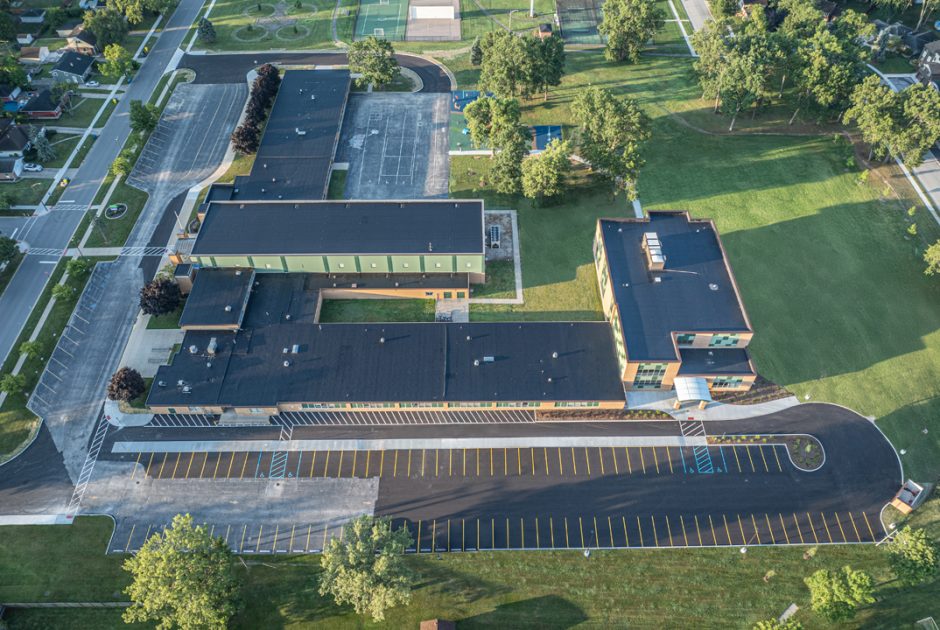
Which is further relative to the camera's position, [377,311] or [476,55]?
[476,55]

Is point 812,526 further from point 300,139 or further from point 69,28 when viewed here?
point 69,28

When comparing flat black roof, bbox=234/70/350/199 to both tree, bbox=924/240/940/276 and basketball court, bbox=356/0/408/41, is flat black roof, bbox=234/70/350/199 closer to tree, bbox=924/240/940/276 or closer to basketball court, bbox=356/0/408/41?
basketball court, bbox=356/0/408/41

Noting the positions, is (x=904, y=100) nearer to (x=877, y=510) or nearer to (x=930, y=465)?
(x=930, y=465)

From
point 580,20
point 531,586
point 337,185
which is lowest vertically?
point 531,586

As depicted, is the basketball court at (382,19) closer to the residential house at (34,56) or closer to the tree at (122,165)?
the tree at (122,165)

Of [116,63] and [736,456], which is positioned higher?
[116,63]

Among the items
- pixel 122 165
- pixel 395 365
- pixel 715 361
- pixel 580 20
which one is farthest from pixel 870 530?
pixel 122 165

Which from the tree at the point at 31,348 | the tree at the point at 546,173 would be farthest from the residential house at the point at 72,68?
the tree at the point at 546,173

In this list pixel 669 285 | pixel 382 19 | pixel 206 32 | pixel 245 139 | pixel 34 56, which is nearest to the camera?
pixel 669 285
